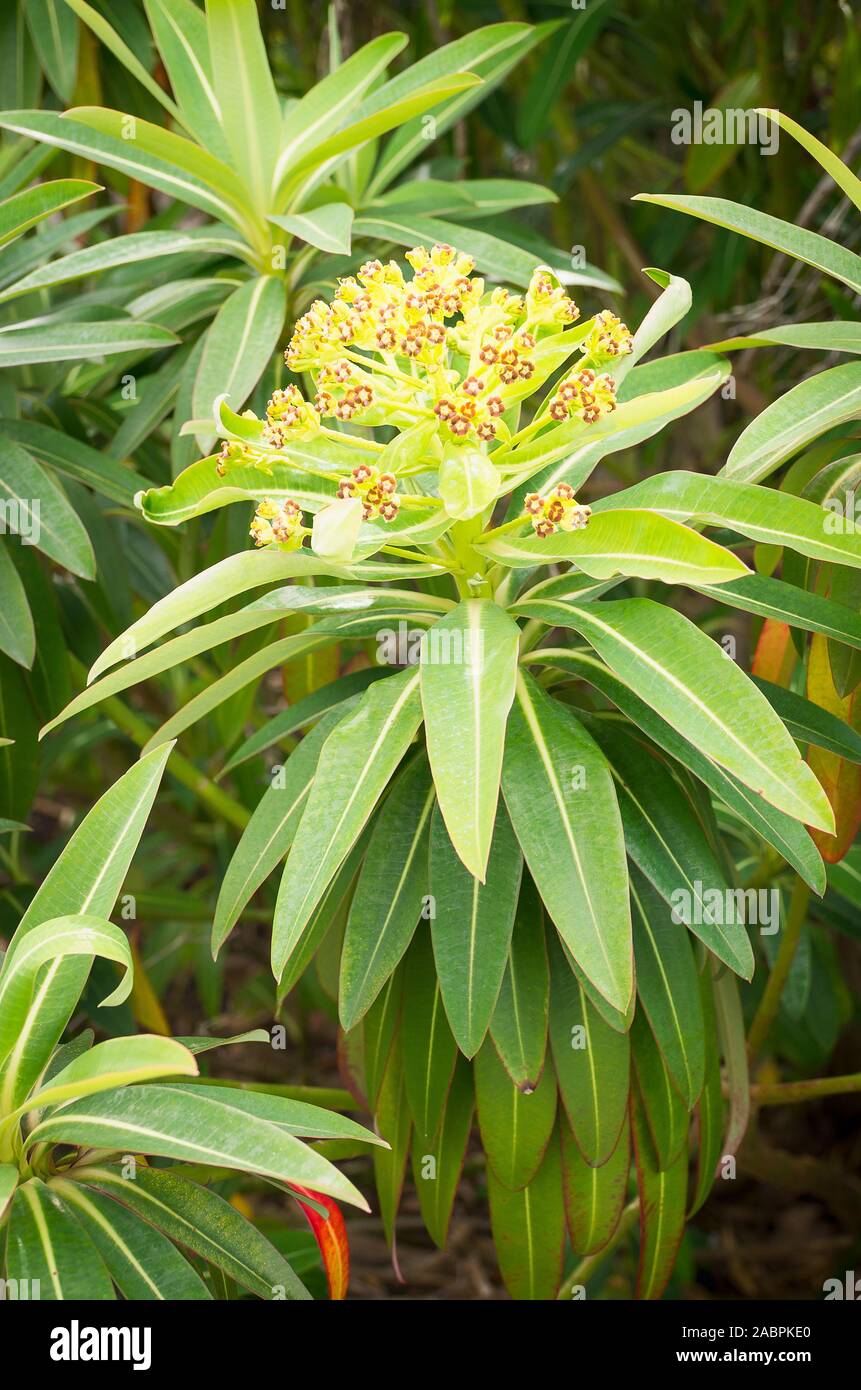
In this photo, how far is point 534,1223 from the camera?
126cm

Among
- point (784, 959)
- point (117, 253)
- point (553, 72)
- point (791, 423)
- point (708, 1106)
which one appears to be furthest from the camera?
point (553, 72)

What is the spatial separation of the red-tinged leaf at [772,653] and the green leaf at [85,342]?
741 mm

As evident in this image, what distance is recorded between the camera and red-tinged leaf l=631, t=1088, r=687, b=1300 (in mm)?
1271

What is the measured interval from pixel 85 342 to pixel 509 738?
2.17 feet

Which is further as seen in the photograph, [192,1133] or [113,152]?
[113,152]

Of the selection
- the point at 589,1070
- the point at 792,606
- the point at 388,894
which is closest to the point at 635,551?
the point at 792,606

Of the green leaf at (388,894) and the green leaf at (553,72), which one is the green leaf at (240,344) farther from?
the green leaf at (553,72)

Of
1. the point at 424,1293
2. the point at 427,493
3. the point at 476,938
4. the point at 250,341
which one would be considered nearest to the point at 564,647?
the point at 427,493

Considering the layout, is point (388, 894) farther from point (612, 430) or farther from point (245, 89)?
point (245, 89)

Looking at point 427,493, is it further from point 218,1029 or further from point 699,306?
point 218,1029

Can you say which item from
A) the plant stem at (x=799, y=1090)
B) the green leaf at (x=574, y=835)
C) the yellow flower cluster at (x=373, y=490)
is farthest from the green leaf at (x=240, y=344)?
the plant stem at (x=799, y=1090)

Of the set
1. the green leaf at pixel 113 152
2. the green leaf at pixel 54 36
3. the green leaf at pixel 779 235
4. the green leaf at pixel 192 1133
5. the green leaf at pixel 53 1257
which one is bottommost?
the green leaf at pixel 53 1257

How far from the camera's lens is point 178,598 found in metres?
1.00

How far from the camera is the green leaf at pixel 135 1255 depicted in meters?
0.99
